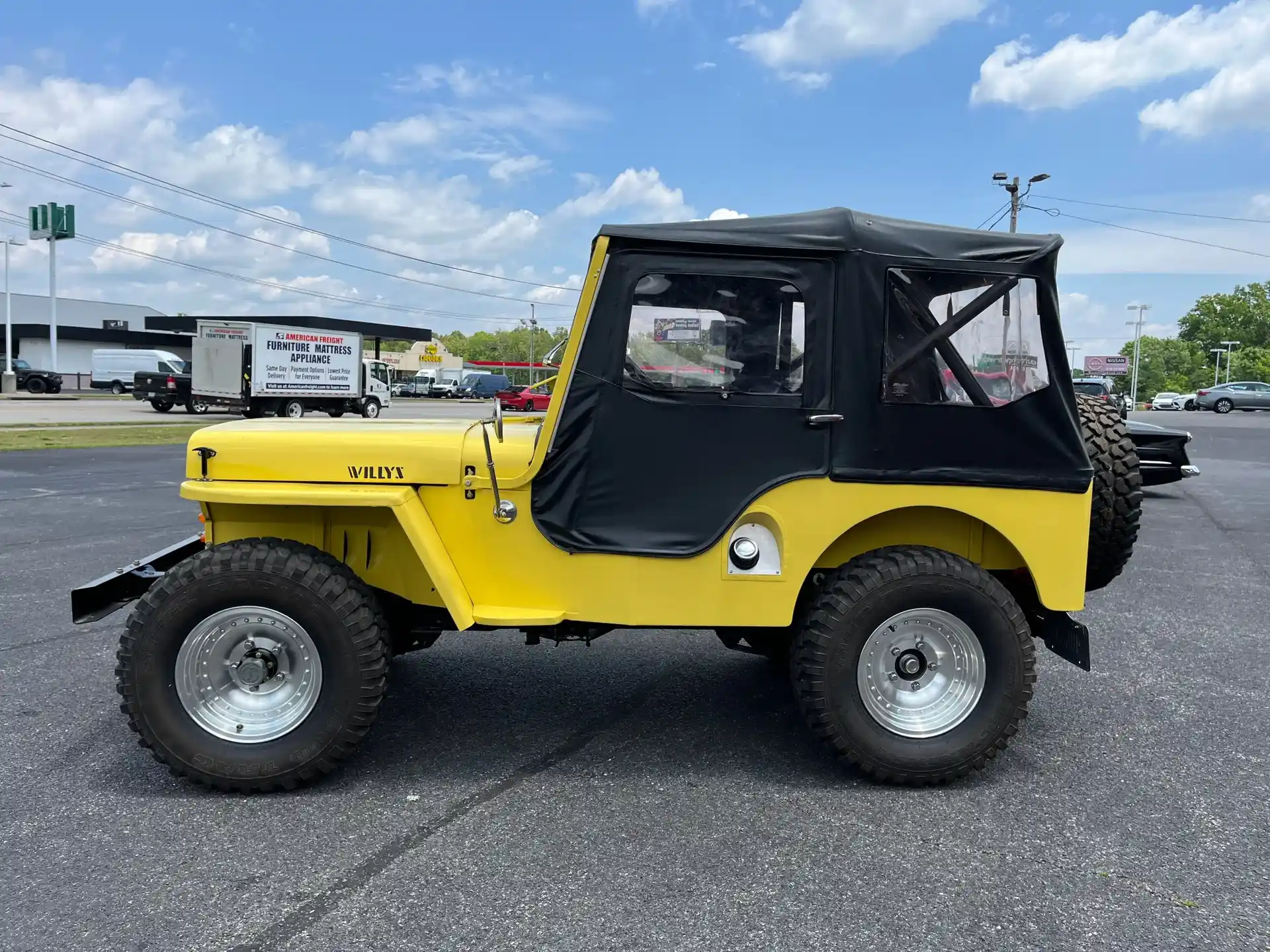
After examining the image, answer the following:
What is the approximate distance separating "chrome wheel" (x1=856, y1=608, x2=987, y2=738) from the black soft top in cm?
147

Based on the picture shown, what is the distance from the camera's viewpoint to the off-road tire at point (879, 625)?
374 centimetres

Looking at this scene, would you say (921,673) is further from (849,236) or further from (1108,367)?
(1108,367)

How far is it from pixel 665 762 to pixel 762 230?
2.27 metres

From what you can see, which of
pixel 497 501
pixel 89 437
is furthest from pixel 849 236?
pixel 89 437

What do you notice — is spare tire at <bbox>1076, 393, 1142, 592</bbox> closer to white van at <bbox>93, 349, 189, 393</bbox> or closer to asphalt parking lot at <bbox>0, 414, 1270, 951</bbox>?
asphalt parking lot at <bbox>0, 414, 1270, 951</bbox>

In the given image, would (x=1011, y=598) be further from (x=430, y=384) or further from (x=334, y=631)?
(x=430, y=384)

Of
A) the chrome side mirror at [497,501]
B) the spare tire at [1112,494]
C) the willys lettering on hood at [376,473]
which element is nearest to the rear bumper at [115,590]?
the willys lettering on hood at [376,473]

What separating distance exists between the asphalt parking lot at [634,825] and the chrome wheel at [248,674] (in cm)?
30

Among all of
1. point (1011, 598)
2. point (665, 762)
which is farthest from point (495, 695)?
point (1011, 598)

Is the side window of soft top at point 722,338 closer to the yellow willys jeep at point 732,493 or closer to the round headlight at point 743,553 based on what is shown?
the yellow willys jeep at point 732,493

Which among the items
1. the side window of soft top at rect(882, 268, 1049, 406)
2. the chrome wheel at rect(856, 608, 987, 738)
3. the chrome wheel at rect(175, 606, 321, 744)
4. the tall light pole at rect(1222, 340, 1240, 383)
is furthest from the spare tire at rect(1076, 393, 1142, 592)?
the tall light pole at rect(1222, 340, 1240, 383)

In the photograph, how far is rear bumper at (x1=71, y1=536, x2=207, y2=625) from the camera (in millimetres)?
3963

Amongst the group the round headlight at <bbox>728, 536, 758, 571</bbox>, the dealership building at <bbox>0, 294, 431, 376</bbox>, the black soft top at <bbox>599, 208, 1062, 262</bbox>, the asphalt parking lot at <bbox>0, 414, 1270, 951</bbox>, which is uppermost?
the dealership building at <bbox>0, 294, 431, 376</bbox>

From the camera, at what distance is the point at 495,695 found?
4863 millimetres
